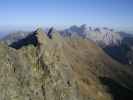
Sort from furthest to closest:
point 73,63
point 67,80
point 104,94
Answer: point 73,63 < point 104,94 < point 67,80

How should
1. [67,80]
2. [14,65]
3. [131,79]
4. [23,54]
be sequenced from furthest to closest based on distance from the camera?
1. [131,79]
2. [67,80]
3. [23,54]
4. [14,65]

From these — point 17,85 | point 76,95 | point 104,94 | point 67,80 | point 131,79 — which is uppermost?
point 17,85

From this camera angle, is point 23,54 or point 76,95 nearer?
point 23,54

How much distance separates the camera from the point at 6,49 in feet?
211

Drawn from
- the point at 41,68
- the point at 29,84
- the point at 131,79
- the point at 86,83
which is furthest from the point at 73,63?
the point at 29,84

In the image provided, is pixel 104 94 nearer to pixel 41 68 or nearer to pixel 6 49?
pixel 41 68

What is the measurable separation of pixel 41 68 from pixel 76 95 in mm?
16975

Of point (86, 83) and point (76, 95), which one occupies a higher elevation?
point (76, 95)

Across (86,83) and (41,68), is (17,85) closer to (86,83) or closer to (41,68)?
(41,68)

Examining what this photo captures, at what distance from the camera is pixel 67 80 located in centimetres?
8238

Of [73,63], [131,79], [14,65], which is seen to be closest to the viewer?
[14,65]

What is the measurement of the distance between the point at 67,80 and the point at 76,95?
19.8 feet

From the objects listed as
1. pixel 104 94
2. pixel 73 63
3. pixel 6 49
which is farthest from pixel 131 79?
pixel 6 49

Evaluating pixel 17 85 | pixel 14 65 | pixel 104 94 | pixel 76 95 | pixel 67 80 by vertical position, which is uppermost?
pixel 14 65
